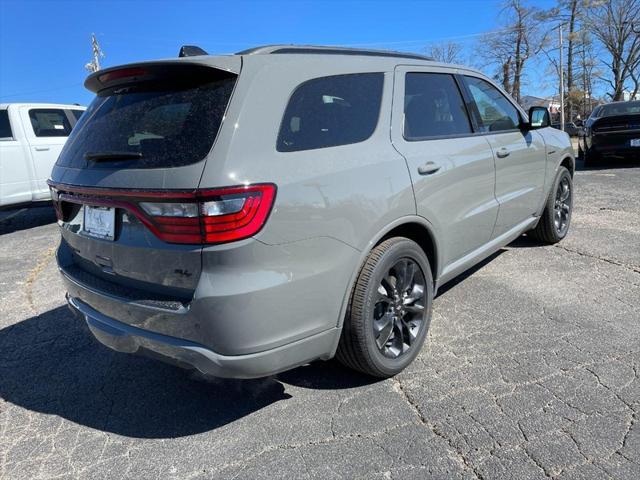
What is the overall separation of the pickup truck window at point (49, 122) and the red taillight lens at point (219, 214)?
25.0ft

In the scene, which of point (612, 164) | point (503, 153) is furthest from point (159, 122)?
point (612, 164)

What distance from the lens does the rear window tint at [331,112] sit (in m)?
2.32

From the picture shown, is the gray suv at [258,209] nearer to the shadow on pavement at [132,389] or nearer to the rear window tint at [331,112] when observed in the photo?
the rear window tint at [331,112]

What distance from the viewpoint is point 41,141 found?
8.27 meters

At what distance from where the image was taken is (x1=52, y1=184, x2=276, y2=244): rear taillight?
2.04 meters

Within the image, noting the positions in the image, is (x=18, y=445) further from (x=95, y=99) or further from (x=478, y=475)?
(x=478, y=475)

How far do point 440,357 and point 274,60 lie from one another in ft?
6.68

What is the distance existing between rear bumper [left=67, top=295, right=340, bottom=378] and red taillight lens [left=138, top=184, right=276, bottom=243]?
1.63 ft

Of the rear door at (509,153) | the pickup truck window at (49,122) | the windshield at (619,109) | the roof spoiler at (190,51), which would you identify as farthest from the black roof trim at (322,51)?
the windshield at (619,109)

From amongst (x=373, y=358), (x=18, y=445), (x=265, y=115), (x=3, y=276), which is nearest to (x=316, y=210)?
(x=265, y=115)

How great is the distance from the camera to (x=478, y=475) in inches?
83.7

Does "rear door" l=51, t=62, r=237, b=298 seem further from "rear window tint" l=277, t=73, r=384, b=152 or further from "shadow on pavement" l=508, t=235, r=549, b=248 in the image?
"shadow on pavement" l=508, t=235, r=549, b=248

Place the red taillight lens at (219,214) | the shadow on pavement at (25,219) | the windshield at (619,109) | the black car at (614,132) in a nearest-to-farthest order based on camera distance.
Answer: the red taillight lens at (219,214), the shadow on pavement at (25,219), the black car at (614,132), the windshield at (619,109)

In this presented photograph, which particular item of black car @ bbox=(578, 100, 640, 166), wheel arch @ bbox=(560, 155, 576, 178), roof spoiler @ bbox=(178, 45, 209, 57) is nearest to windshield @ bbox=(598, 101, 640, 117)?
black car @ bbox=(578, 100, 640, 166)
